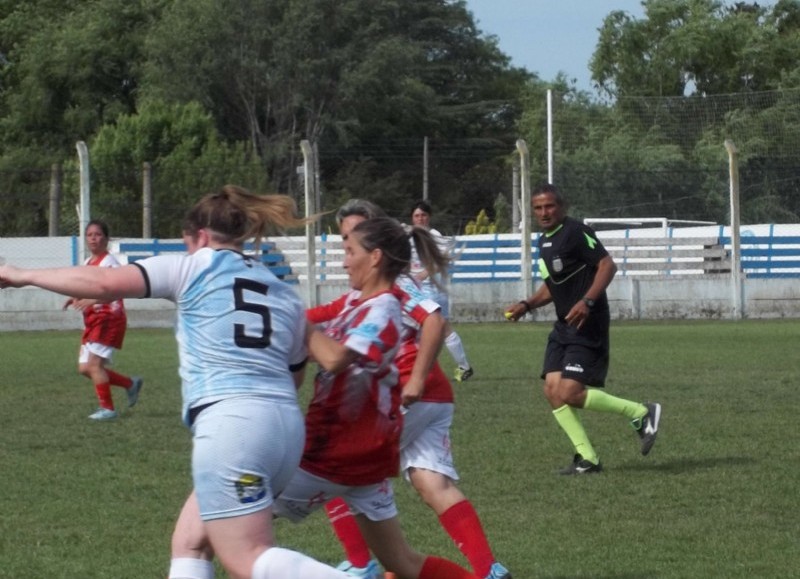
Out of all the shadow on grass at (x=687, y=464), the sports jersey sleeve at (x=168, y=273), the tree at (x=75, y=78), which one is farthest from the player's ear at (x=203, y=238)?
the tree at (x=75, y=78)

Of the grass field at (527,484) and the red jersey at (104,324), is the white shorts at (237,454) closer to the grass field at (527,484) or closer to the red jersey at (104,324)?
the grass field at (527,484)

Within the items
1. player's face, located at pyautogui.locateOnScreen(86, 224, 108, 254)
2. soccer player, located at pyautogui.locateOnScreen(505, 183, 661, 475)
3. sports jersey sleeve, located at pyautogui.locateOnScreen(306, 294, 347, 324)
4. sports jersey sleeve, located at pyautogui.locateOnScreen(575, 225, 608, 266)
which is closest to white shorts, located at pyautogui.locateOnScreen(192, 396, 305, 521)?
sports jersey sleeve, located at pyautogui.locateOnScreen(306, 294, 347, 324)

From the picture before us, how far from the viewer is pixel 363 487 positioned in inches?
206

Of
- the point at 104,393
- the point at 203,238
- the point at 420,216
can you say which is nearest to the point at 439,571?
the point at 203,238

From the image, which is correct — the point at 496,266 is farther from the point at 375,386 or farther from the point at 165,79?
the point at 165,79

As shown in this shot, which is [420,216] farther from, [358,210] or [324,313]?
[324,313]

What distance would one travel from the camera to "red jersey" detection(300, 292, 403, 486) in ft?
16.6

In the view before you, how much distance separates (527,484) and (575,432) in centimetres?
59

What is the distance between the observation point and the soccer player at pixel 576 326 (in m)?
9.25

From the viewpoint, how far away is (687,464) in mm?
9562

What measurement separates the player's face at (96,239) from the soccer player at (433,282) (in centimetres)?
246

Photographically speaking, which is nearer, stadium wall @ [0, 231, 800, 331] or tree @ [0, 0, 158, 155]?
stadium wall @ [0, 231, 800, 331]

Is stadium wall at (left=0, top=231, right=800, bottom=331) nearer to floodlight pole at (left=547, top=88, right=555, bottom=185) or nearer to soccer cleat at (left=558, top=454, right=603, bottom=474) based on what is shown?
floodlight pole at (left=547, top=88, right=555, bottom=185)

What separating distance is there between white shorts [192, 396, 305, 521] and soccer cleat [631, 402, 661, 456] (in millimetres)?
5341
